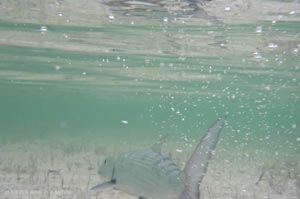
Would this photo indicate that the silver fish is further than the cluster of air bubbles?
No

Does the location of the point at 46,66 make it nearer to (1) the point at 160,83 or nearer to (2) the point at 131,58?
(2) the point at 131,58

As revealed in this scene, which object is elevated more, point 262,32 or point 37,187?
point 262,32

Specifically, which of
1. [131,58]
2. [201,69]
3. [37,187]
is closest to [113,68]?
[131,58]

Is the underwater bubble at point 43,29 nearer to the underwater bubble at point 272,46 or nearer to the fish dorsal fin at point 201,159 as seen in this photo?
the underwater bubble at point 272,46

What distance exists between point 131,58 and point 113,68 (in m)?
4.29

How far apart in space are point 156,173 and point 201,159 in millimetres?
742

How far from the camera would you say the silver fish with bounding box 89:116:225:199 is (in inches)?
181

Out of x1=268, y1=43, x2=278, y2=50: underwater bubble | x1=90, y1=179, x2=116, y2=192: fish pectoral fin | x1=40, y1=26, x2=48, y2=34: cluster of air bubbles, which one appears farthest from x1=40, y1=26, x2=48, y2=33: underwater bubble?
x1=90, y1=179, x2=116, y2=192: fish pectoral fin

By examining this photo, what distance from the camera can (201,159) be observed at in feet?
16.1

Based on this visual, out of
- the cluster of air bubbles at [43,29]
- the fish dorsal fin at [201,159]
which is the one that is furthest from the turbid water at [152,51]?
the fish dorsal fin at [201,159]

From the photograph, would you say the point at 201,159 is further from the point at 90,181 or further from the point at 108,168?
the point at 90,181

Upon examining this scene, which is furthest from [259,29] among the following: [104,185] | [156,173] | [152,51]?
[104,185]

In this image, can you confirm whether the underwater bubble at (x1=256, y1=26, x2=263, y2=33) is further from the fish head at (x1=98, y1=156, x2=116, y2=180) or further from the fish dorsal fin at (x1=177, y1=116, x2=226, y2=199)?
the fish head at (x1=98, y1=156, x2=116, y2=180)

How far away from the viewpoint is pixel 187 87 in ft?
118
